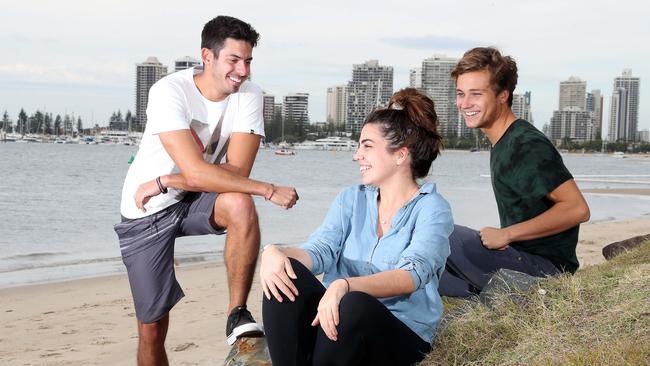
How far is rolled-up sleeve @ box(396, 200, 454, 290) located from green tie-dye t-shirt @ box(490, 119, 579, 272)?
1084 millimetres

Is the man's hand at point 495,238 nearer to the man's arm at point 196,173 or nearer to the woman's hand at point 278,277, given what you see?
the man's arm at point 196,173

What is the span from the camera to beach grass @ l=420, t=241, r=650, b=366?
330 cm

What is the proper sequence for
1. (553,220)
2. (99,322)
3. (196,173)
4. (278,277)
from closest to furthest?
(278,277) → (553,220) → (196,173) → (99,322)

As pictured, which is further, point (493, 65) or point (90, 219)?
point (90, 219)

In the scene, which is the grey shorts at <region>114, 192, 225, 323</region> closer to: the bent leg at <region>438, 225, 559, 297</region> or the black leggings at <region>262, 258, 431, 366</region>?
the bent leg at <region>438, 225, 559, 297</region>

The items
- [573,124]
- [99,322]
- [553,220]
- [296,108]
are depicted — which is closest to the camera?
[553,220]

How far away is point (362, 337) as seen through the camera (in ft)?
9.61

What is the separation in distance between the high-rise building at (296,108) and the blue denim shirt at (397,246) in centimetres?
9811

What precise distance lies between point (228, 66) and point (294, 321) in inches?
Answer: 74.0

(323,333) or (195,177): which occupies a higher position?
(195,177)

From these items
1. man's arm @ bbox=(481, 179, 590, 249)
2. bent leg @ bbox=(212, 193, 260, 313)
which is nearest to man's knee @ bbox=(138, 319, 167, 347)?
bent leg @ bbox=(212, 193, 260, 313)

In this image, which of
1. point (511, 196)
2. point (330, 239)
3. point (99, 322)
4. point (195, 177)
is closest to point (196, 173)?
point (195, 177)

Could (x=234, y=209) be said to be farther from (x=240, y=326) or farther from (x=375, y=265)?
(x=375, y=265)

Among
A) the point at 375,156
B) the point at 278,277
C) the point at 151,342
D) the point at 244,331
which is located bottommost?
the point at 151,342
